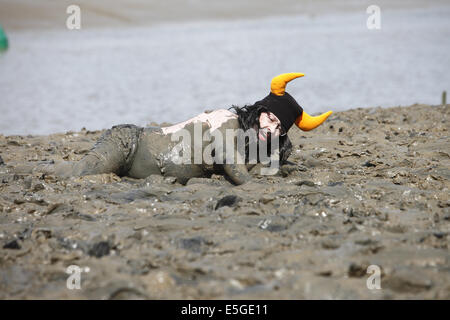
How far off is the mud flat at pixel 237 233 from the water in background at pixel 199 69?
5.56 meters

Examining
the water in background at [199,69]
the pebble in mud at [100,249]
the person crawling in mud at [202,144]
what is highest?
the water in background at [199,69]

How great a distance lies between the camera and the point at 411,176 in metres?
4.47

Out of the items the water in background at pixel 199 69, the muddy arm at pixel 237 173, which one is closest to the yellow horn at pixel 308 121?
the muddy arm at pixel 237 173

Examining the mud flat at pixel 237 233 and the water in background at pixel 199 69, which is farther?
the water in background at pixel 199 69

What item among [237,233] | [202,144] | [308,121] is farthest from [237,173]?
[237,233]

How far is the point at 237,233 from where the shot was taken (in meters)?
3.35

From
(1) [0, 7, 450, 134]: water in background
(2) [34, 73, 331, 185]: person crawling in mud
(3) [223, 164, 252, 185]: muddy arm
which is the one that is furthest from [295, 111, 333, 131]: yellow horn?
(1) [0, 7, 450, 134]: water in background

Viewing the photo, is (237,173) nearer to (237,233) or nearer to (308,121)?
(308,121)

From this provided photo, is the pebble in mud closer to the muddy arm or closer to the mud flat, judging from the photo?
the mud flat

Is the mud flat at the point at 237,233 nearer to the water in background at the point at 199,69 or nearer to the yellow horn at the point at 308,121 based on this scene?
the yellow horn at the point at 308,121

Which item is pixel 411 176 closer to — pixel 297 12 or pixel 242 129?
pixel 242 129

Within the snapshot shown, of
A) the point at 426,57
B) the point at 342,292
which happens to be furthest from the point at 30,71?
the point at 342,292

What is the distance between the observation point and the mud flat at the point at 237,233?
2.78m

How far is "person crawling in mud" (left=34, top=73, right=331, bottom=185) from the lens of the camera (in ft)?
15.0
